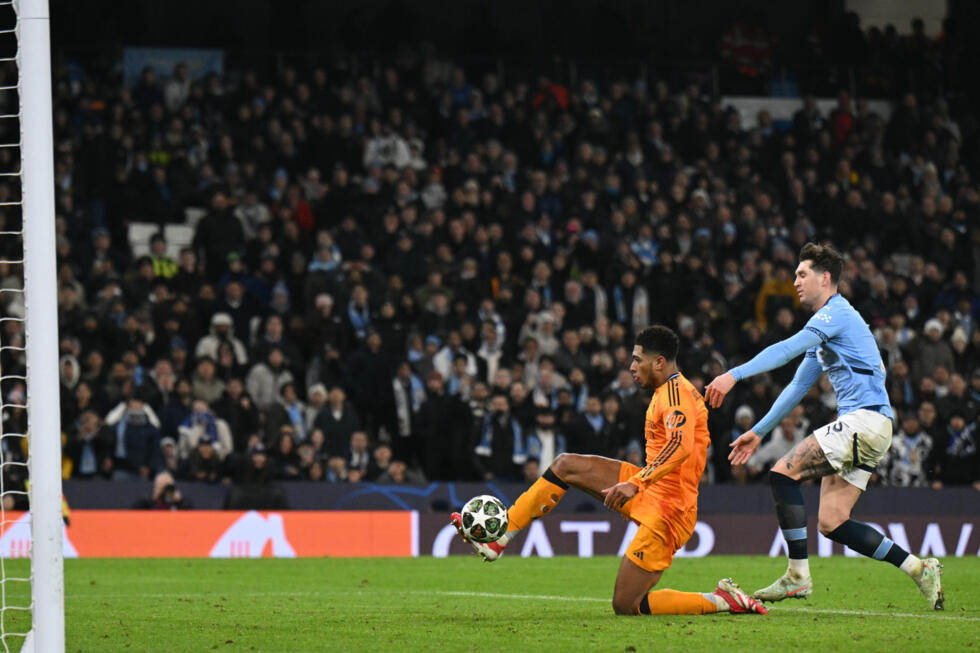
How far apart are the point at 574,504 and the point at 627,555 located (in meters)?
10.4

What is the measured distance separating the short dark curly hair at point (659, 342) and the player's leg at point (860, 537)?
4.37 ft

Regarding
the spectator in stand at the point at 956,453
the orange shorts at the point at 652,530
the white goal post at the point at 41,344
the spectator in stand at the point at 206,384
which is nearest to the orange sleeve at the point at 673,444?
the orange shorts at the point at 652,530

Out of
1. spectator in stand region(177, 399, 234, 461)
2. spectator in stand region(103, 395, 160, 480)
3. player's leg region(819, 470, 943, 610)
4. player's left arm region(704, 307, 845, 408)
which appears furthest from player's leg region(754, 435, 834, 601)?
spectator in stand region(103, 395, 160, 480)

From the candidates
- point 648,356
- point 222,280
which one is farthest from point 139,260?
point 648,356

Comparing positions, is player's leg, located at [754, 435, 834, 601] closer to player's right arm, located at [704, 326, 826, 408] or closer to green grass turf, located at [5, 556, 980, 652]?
green grass turf, located at [5, 556, 980, 652]

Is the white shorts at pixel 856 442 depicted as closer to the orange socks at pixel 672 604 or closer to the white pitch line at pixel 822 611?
the white pitch line at pixel 822 611

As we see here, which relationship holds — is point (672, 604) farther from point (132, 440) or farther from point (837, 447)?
point (132, 440)

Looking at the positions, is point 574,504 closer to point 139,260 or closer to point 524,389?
point 524,389

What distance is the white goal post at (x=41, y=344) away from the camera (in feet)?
21.1

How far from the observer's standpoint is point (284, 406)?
59.9ft

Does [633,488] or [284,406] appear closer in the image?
[633,488]

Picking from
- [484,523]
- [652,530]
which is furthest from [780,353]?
[484,523]

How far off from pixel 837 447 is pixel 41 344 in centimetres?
481

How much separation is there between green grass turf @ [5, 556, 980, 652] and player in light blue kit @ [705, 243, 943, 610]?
12.9 inches
